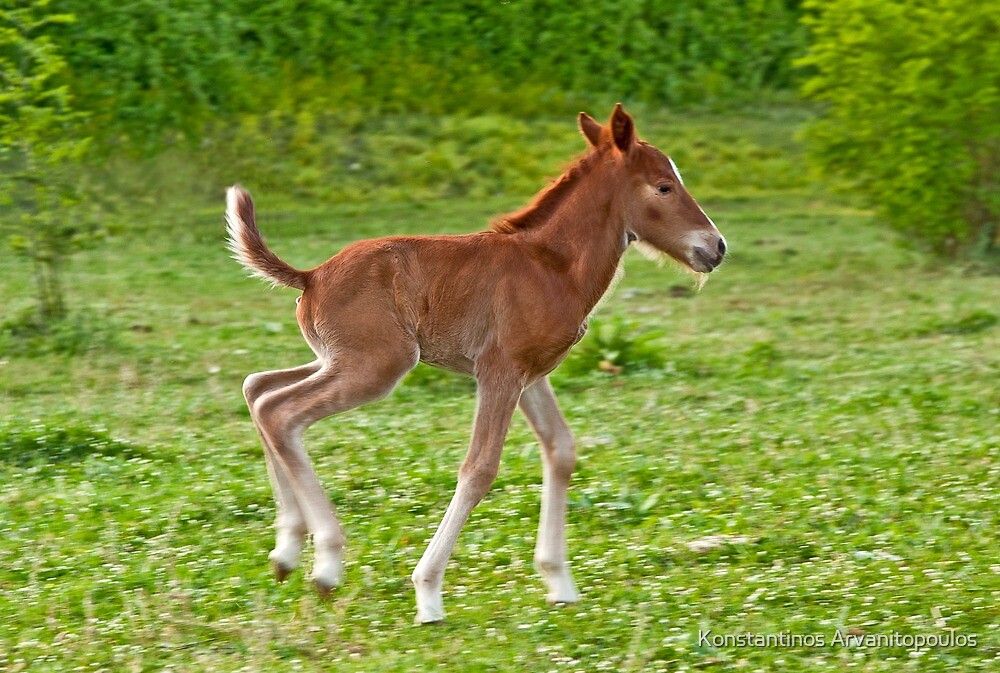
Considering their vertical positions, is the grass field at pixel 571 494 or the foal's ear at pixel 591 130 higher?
the foal's ear at pixel 591 130

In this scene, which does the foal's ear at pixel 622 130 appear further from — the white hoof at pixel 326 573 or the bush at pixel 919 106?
the bush at pixel 919 106

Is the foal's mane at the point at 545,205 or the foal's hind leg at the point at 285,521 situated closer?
the foal's hind leg at the point at 285,521

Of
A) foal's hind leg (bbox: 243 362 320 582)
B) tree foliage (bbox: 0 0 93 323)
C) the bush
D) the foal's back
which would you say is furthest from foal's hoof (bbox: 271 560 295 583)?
the bush

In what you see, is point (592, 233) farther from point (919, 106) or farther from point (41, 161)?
point (919, 106)

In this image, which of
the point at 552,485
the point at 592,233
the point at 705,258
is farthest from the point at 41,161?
the point at 705,258

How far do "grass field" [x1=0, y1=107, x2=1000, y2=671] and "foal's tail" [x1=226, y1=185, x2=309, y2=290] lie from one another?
1248 mm

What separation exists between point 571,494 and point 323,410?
7.13ft

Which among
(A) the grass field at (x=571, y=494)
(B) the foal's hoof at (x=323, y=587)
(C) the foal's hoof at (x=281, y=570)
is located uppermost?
(B) the foal's hoof at (x=323, y=587)

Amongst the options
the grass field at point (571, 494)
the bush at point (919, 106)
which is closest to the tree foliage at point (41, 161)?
the grass field at point (571, 494)

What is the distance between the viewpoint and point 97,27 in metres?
16.0

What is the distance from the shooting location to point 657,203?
17.2ft

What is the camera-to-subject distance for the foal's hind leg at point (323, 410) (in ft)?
16.1

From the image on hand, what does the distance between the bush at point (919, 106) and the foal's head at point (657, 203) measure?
9.16 m

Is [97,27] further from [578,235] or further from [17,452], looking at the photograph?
[578,235]
